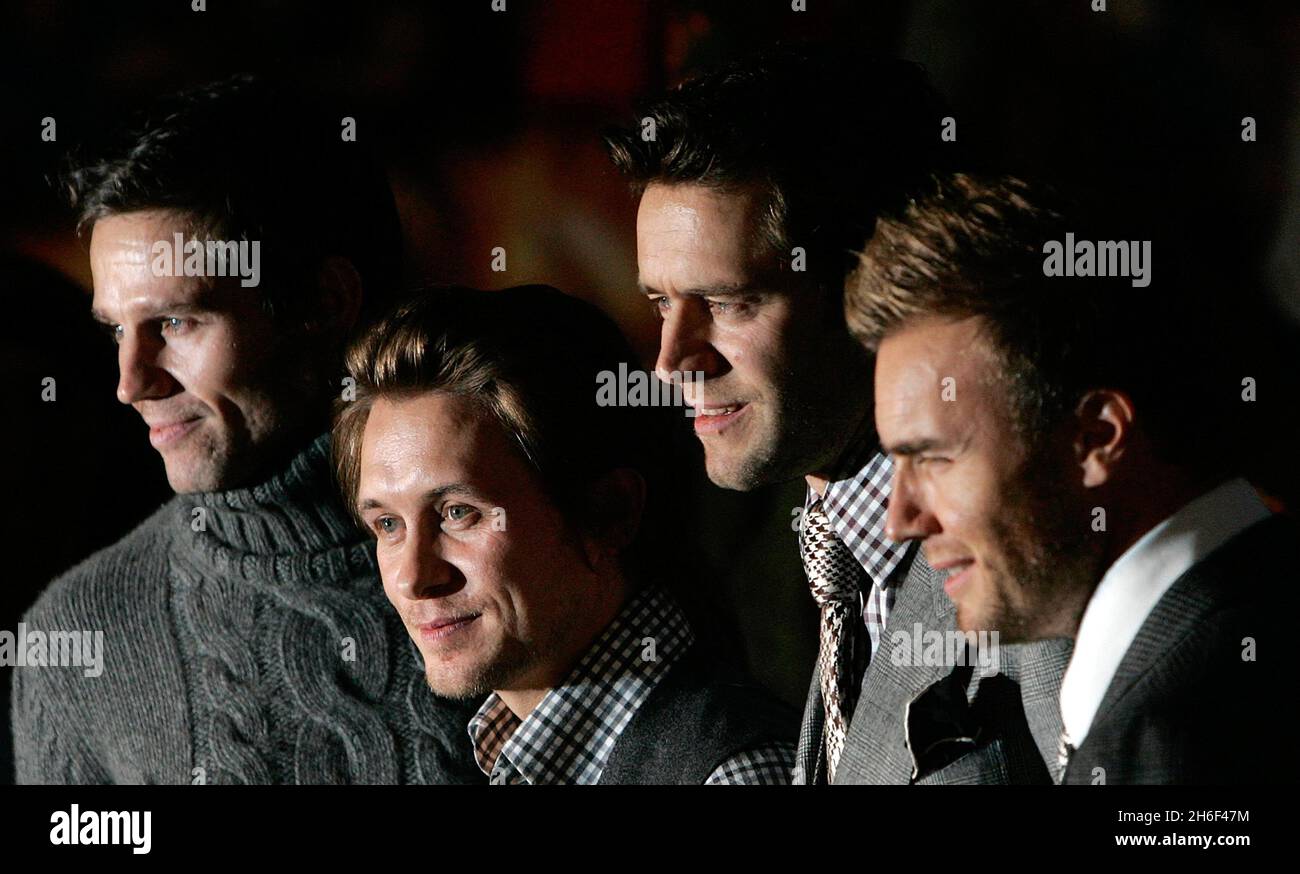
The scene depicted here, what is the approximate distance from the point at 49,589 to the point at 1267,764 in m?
1.72

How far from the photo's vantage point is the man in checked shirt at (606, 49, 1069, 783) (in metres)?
1.86

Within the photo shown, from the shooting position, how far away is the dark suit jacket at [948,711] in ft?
5.30

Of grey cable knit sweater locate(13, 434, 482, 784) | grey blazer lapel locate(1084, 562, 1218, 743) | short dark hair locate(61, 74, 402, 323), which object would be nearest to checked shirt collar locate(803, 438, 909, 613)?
grey blazer lapel locate(1084, 562, 1218, 743)

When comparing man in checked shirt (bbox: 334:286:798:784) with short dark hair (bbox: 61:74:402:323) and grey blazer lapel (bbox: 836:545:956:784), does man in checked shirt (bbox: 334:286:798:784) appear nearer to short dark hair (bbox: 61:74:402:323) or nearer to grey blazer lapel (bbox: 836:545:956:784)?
grey blazer lapel (bbox: 836:545:956:784)

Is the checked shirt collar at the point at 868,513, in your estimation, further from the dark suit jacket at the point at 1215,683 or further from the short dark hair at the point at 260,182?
the short dark hair at the point at 260,182

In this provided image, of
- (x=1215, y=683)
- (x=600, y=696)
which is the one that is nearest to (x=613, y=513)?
(x=600, y=696)

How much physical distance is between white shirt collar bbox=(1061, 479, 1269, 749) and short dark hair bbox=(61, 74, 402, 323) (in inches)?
45.4

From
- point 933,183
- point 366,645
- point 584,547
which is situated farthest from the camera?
point 366,645

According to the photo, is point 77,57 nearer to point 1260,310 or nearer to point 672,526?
point 672,526

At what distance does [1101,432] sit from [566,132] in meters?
1.26

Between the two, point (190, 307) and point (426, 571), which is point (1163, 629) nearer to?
point (426, 571)

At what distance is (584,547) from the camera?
1918mm

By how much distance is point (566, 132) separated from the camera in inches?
98.7
